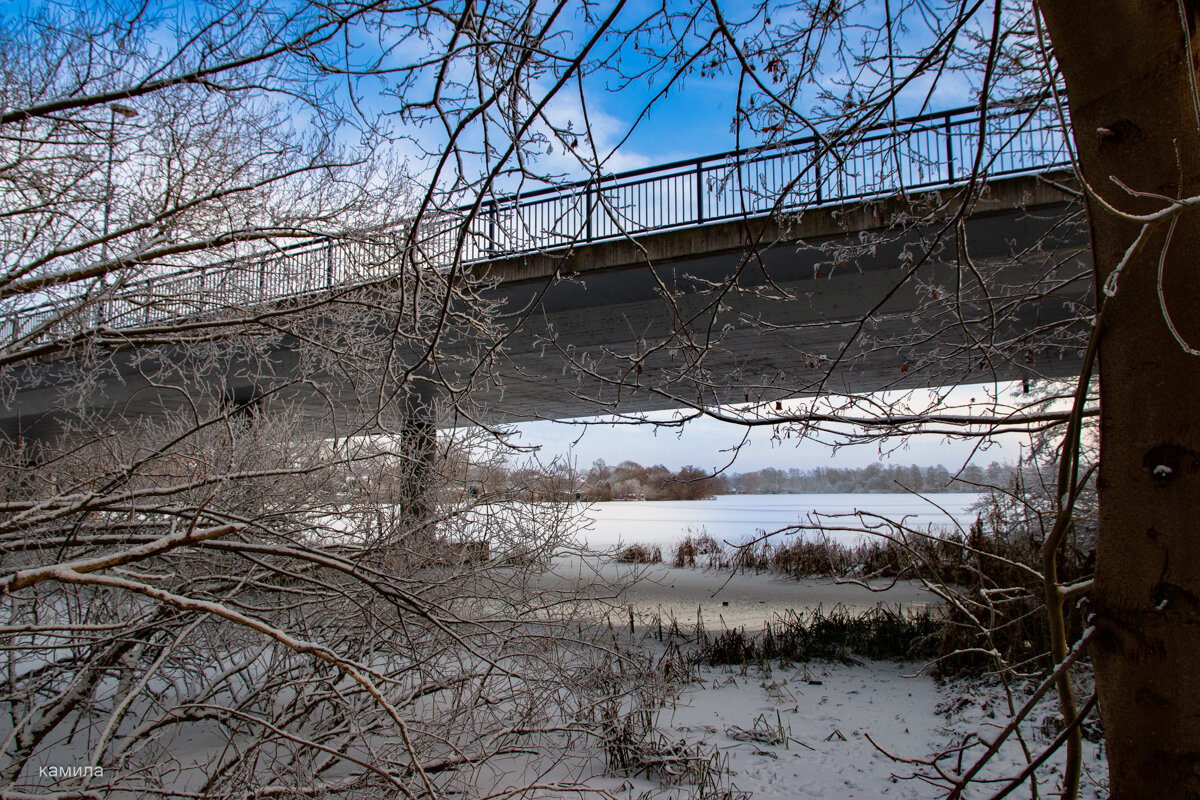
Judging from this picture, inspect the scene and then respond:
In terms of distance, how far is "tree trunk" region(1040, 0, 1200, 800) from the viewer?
1361 mm

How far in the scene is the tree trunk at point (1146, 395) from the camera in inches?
53.6

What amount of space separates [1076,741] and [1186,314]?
903mm

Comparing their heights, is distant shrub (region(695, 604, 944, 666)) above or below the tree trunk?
below

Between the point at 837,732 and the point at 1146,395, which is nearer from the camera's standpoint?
the point at 1146,395

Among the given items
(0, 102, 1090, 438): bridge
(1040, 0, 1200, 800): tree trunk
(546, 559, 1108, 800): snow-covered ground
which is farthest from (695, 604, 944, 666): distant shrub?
(1040, 0, 1200, 800): tree trunk

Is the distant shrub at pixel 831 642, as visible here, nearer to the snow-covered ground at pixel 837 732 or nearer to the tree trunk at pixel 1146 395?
the snow-covered ground at pixel 837 732

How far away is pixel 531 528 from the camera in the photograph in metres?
6.91

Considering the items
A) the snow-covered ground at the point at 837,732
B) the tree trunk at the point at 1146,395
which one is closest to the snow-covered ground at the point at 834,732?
the snow-covered ground at the point at 837,732

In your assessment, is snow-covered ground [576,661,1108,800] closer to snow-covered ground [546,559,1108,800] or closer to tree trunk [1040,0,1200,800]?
snow-covered ground [546,559,1108,800]

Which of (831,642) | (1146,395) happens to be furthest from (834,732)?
(1146,395)

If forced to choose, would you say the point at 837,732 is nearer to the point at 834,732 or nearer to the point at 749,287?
the point at 834,732

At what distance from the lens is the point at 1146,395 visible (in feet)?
4.69

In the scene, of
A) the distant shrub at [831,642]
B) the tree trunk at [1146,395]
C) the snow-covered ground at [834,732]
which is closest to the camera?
the tree trunk at [1146,395]

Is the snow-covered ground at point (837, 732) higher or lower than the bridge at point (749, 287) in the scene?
lower
